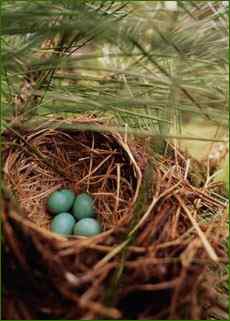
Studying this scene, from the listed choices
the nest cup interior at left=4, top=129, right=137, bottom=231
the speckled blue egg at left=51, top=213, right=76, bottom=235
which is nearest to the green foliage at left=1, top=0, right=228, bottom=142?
the nest cup interior at left=4, top=129, right=137, bottom=231

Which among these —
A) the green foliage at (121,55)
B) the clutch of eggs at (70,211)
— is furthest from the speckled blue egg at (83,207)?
the green foliage at (121,55)

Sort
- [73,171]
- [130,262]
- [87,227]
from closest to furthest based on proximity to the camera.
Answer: [130,262] < [87,227] < [73,171]

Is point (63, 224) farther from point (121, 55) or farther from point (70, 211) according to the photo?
point (121, 55)

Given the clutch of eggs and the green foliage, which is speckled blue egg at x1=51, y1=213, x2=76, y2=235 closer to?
the clutch of eggs

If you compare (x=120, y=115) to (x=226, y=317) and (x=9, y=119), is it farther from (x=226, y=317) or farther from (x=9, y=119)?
(x=226, y=317)

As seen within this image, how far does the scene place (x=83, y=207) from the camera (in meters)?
1.02

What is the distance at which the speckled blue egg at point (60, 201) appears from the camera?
102cm

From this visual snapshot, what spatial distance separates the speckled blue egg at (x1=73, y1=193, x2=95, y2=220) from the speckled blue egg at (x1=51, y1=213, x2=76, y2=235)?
2 centimetres

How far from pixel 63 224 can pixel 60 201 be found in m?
0.06

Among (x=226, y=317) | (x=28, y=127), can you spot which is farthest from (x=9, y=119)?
(x=226, y=317)

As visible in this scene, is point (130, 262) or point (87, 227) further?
point (87, 227)

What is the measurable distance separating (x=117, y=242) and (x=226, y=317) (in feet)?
0.73

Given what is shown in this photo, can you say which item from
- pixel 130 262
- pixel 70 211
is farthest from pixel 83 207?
pixel 130 262

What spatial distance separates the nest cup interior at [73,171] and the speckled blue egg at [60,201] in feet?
0.06
